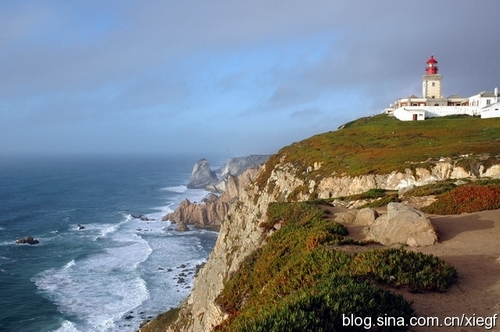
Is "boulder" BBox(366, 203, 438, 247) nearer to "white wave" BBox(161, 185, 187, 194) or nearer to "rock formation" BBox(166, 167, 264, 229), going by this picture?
"rock formation" BBox(166, 167, 264, 229)

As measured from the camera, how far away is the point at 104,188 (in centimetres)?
13688

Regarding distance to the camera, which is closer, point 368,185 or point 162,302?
point 368,185

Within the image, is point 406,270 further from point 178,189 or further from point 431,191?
point 178,189

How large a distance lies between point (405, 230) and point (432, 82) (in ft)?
222

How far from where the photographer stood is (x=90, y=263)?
5378cm

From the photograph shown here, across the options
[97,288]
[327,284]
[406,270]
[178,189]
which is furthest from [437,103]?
[178,189]

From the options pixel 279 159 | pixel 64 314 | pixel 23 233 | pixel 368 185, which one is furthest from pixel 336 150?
pixel 23 233

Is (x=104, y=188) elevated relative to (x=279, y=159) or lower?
lower

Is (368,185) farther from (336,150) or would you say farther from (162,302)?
(162,302)

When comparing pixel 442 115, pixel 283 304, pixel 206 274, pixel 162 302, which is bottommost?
pixel 162 302

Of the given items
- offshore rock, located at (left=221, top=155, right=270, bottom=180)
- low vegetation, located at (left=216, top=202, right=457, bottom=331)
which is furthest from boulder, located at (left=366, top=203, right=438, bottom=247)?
offshore rock, located at (left=221, top=155, right=270, bottom=180)

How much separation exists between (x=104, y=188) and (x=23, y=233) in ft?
222

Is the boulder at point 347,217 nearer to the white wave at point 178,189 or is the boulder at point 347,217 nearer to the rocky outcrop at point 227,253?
the rocky outcrop at point 227,253

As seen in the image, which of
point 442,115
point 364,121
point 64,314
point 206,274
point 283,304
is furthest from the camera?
point 364,121
